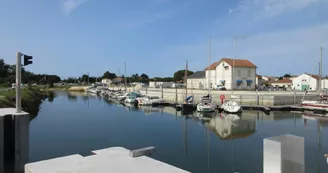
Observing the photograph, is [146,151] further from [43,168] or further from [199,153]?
[199,153]

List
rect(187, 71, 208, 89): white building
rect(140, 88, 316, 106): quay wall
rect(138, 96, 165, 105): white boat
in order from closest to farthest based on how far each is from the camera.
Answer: rect(140, 88, 316, 106): quay wall
rect(138, 96, 165, 105): white boat
rect(187, 71, 208, 89): white building

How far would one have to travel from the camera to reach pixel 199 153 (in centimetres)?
1559

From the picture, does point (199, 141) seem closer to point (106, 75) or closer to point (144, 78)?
point (144, 78)

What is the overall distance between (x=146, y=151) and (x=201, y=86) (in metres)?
63.6

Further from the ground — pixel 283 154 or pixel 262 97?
pixel 283 154

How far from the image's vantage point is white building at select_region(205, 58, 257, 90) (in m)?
59.4

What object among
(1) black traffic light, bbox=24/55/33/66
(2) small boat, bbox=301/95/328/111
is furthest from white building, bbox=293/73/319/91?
(1) black traffic light, bbox=24/55/33/66

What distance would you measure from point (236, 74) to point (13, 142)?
183 feet

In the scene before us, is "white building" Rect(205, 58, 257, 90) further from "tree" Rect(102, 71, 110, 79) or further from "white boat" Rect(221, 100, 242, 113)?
"tree" Rect(102, 71, 110, 79)

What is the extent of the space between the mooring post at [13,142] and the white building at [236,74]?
173 ft

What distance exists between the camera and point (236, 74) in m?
59.6

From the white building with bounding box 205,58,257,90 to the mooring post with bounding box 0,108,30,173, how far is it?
52807 millimetres

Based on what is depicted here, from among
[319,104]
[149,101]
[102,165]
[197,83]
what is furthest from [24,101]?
[197,83]

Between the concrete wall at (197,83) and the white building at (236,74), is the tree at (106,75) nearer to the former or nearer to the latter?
the concrete wall at (197,83)
